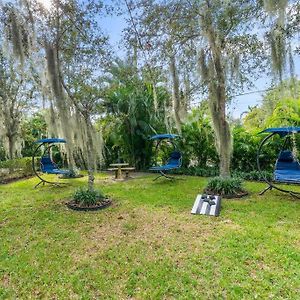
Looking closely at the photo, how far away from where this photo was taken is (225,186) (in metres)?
4.73

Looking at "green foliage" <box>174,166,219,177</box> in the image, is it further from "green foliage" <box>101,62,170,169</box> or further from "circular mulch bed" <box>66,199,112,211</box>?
"circular mulch bed" <box>66,199,112,211</box>

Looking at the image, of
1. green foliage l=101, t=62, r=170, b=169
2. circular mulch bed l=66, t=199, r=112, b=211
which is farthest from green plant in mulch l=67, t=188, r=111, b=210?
green foliage l=101, t=62, r=170, b=169

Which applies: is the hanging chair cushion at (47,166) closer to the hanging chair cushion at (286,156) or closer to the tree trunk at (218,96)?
the tree trunk at (218,96)

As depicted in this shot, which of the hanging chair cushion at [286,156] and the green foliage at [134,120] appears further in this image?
the green foliage at [134,120]

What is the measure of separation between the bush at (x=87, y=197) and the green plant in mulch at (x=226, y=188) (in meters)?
2.18

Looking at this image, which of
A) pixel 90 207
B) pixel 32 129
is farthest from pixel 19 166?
pixel 90 207

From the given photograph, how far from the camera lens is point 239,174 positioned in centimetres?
653

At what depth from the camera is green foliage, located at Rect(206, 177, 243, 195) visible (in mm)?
4719

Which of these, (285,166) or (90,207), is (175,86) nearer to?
(285,166)

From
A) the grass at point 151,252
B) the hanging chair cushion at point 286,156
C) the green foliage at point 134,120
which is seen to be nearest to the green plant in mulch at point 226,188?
the grass at point 151,252

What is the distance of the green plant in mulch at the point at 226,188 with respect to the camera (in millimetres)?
4707

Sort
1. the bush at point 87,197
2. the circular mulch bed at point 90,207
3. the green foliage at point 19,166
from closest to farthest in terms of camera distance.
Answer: the circular mulch bed at point 90,207 < the bush at point 87,197 < the green foliage at point 19,166

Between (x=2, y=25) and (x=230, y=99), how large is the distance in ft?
15.3

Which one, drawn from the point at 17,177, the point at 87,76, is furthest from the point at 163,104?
the point at 17,177
